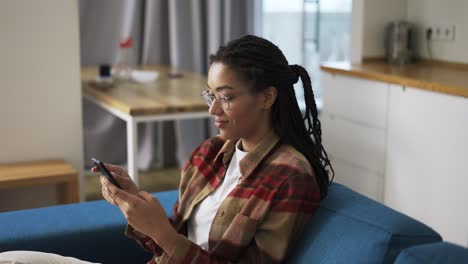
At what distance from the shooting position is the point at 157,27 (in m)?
4.55

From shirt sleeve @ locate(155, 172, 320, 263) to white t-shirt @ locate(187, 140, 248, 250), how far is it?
145 mm

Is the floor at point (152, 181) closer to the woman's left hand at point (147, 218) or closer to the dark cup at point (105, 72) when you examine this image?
the dark cup at point (105, 72)

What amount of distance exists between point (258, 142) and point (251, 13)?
3.25 meters

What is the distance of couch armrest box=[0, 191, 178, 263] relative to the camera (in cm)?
184

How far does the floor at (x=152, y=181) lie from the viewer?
4125 millimetres

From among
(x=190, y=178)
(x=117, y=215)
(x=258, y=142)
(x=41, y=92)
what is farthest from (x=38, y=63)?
(x=258, y=142)

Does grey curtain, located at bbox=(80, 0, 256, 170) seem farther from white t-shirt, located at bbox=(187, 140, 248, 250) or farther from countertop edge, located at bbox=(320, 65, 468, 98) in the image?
white t-shirt, located at bbox=(187, 140, 248, 250)

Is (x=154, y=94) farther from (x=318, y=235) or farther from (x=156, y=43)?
(x=318, y=235)

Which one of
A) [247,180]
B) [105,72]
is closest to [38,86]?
[105,72]

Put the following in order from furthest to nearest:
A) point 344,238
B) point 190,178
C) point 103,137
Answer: point 103,137, point 190,178, point 344,238

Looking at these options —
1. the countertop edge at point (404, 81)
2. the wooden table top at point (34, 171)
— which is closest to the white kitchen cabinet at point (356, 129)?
the countertop edge at point (404, 81)

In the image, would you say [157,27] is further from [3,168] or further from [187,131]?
[3,168]

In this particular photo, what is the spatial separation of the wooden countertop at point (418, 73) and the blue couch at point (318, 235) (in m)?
1.28

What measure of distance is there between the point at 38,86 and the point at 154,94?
23.6 inches
